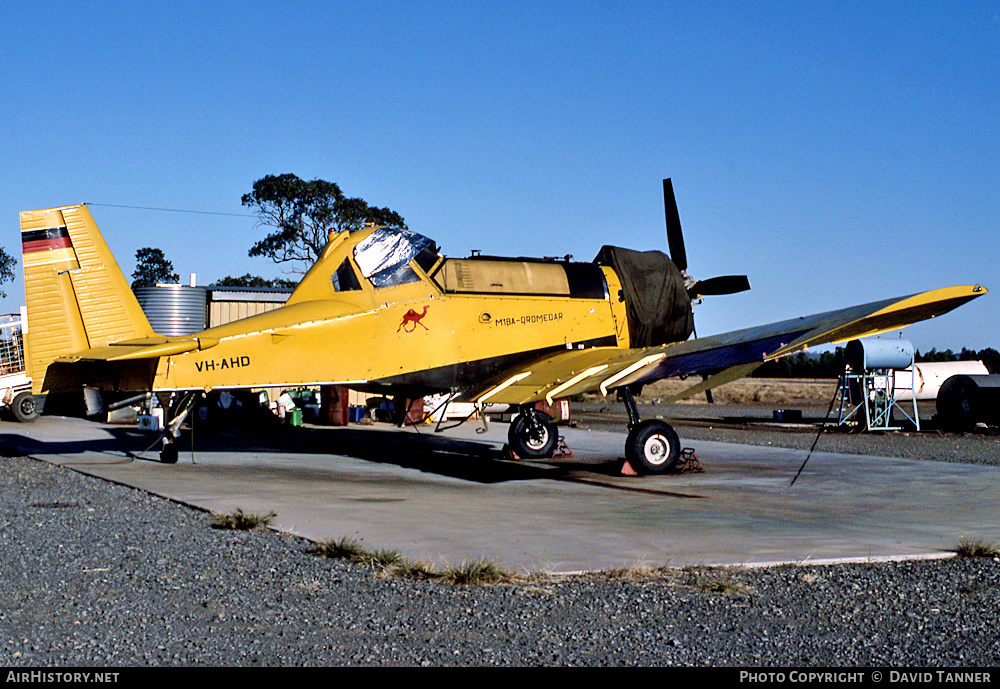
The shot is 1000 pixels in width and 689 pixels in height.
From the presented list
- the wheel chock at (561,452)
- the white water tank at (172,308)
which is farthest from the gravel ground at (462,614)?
the white water tank at (172,308)

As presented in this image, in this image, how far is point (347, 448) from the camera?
17.8 metres

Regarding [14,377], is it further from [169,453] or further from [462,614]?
[462,614]

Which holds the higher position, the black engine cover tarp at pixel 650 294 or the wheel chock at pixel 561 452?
the black engine cover tarp at pixel 650 294

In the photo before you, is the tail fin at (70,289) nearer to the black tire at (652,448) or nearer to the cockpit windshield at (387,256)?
the cockpit windshield at (387,256)

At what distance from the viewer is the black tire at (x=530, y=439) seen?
1561 cm

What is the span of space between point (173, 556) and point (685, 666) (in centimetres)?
436

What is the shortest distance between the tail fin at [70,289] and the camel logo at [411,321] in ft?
12.3

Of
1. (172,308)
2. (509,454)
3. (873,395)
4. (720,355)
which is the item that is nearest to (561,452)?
(509,454)

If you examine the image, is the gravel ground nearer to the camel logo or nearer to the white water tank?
the camel logo

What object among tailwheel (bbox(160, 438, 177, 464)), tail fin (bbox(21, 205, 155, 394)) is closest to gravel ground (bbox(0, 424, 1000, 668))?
tail fin (bbox(21, 205, 155, 394))

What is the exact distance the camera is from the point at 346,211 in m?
55.7

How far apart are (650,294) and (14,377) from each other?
21.5m

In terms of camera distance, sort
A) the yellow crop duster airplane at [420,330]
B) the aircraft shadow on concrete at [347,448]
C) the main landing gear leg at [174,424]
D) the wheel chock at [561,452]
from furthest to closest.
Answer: the wheel chock at [561,452], the aircraft shadow on concrete at [347,448], the main landing gear leg at [174,424], the yellow crop duster airplane at [420,330]

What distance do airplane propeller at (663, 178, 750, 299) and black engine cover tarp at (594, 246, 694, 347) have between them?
0.63 meters
